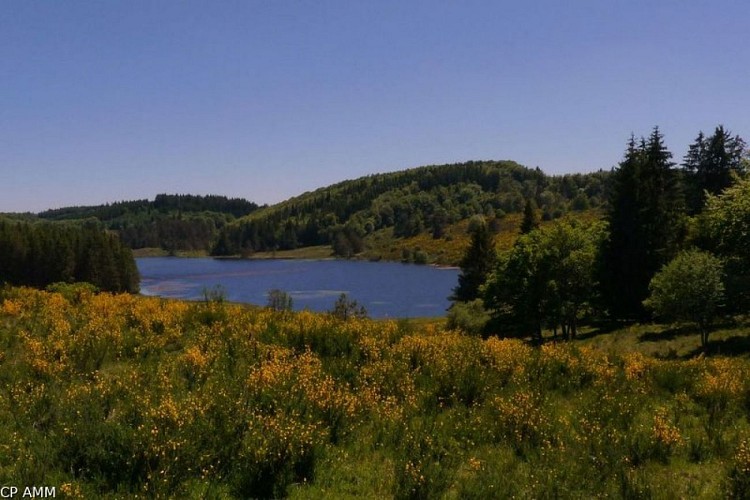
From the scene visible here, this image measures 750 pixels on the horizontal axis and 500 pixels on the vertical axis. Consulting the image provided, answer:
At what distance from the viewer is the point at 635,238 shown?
49.7 m

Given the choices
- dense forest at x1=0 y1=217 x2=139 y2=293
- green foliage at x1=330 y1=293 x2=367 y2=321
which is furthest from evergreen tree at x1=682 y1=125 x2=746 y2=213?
dense forest at x1=0 y1=217 x2=139 y2=293

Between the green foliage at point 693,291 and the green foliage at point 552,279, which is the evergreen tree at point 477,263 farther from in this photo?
the green foliage at point 693,291

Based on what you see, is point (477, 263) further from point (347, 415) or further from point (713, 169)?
point (347, 415)

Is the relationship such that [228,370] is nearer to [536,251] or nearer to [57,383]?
[57,383]

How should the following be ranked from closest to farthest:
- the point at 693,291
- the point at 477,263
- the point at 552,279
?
the point at 693,291, the point at 552,279, the point at 477,263

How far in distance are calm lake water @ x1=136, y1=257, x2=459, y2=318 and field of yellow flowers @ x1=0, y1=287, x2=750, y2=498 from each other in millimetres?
68795

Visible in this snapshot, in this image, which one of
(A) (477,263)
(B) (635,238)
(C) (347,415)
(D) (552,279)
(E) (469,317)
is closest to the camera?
(C) (347,415)

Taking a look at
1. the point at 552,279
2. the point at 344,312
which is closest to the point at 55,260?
the point at 552,279

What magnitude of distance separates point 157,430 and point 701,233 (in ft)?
184

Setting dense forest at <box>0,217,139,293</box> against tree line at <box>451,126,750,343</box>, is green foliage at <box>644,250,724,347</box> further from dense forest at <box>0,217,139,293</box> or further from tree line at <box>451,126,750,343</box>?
dense forest at <box>0,217,139,293</box>

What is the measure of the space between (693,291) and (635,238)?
57.9 ft

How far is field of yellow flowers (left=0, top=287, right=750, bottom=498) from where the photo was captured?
22.0ft

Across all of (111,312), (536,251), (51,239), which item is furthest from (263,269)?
(111,312)

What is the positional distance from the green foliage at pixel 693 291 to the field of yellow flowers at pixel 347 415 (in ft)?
75.7
